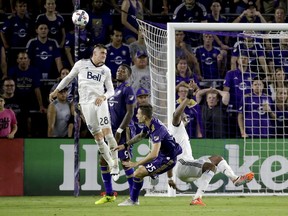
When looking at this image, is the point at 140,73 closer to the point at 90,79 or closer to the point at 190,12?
the point at 190,12

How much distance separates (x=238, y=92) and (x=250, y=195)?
242 cm

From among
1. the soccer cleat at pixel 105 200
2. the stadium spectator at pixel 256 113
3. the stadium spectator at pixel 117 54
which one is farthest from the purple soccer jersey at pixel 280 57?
the soccer cleat at pixel 105 200

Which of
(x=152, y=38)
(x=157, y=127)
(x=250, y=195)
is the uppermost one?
(x=152, y=38)

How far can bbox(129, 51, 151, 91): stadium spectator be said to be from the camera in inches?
851

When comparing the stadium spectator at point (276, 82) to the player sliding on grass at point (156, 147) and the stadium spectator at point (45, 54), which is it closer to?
the stadium spectator at point (45, 54)

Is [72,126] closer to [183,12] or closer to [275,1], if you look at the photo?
[183,12]

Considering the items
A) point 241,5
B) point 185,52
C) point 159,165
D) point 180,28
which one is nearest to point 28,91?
point 185,52

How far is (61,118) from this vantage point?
21328mm

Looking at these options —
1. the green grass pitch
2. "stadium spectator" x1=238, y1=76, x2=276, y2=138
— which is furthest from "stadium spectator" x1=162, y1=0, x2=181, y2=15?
the green grass pitch

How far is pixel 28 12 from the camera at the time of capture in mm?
23891

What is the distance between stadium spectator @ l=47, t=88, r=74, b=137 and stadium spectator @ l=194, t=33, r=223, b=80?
10.7 ft

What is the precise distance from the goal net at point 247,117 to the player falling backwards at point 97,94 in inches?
67.7

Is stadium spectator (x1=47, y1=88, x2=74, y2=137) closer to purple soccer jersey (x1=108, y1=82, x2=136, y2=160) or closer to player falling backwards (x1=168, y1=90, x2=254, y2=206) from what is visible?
A: purple soccer jersey (x1=108, y1=82, x2=136, y2=160)

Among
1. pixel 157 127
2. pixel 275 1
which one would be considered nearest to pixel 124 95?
pixel 157 127
